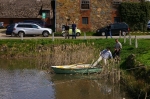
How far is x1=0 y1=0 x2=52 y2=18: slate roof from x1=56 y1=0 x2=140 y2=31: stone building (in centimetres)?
1264

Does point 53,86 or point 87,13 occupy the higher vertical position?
point 87,13

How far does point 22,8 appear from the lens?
7212 cm

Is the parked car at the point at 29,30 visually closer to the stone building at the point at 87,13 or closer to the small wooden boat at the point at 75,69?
the stone building at the point at 87,13

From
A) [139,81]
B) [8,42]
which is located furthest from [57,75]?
[8,42]

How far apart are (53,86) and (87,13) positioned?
1272 inches

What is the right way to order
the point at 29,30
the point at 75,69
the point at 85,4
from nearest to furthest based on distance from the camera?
the point at 75,69 → the point at 29,30 → the point at 85,4

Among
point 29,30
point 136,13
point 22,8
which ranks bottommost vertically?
point 29,30

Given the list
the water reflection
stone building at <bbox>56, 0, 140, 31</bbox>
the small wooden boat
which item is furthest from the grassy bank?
stone building at <bbox>56, 0, 140, 31</bbox>

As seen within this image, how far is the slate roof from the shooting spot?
71081 millimetres

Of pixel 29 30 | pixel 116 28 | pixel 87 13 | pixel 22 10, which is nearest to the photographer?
pixel 29 30

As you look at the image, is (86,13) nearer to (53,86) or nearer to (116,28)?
(116,28)

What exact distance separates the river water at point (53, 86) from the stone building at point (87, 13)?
25271mm

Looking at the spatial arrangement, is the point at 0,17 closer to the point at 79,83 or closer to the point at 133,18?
the point at 133,18

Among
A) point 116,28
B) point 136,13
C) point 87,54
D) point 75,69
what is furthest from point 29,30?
point 75,69
